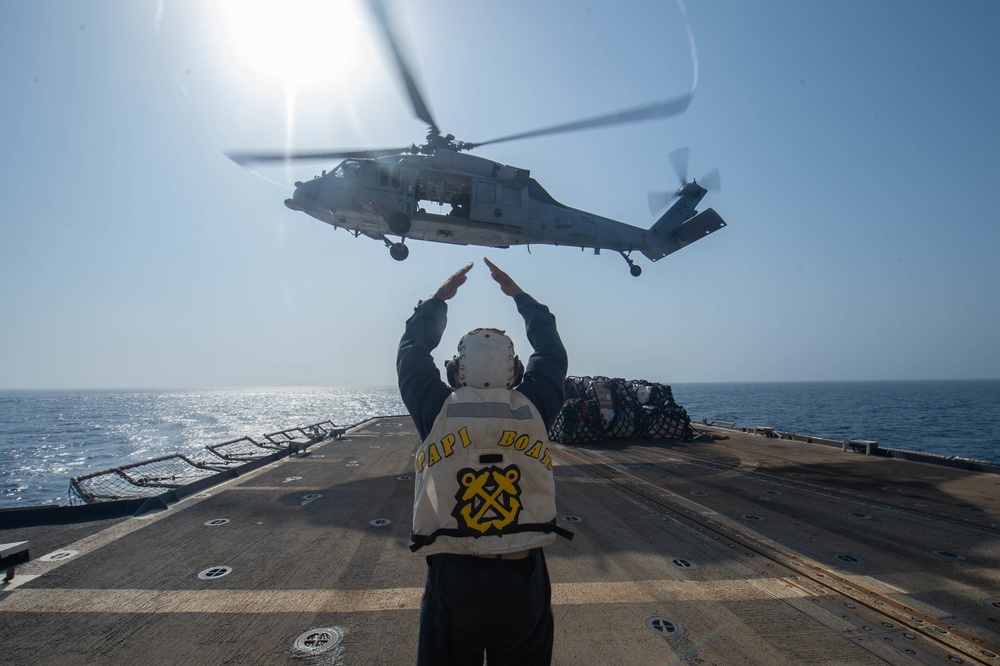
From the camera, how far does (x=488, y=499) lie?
236 cm

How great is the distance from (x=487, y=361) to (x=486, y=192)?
14.7 m

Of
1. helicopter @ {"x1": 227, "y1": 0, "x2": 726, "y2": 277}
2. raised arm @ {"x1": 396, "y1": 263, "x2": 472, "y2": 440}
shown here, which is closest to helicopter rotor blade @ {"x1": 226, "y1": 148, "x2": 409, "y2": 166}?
helicopter @ {"x1": 227, "y1": 0, "x2": 726, "y2": 277}

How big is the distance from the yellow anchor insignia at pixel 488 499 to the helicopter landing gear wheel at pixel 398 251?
15.4 metres

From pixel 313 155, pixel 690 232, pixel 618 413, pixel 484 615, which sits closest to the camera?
pixel 484 615

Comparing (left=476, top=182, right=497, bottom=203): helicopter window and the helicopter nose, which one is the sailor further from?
the helicopter nose

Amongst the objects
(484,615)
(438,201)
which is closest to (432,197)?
(438,201)

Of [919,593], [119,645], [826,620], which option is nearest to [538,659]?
[826,620]

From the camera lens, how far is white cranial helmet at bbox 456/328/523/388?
259cm

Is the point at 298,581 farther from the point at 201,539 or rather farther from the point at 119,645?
the point at 201,539

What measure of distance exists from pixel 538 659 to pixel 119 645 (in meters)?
4.00

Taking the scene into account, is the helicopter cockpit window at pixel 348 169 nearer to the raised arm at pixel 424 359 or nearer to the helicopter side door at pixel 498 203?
the helicopter side door at pixel 498 203

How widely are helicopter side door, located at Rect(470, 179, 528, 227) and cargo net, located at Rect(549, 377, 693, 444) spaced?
296 inches

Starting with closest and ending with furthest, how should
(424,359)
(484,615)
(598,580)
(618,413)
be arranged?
(484,615), (424,359), (598,580), (618,413)

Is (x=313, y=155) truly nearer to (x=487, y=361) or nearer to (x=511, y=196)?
(x=511, y=196)
